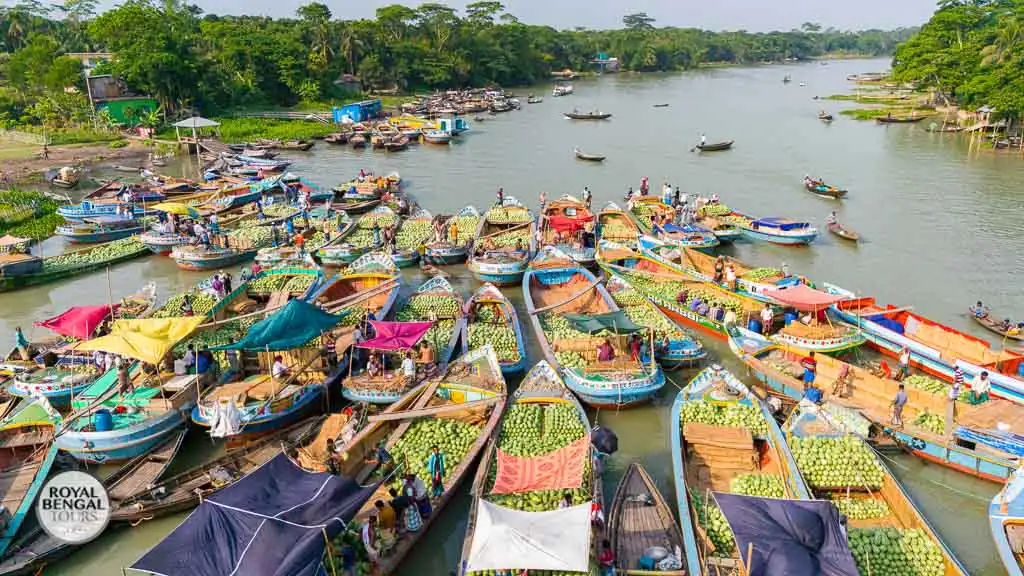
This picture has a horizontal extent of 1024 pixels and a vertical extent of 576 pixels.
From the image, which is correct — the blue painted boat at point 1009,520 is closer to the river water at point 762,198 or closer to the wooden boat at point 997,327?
the river water at point 762,198

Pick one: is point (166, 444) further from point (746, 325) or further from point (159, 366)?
point (746, 325)

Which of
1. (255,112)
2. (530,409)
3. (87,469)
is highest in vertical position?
(255,112)

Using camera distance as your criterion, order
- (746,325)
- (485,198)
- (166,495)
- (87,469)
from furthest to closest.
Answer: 1. (485,198)
2. (746,325)
3. (87,469)
4. (166,495)

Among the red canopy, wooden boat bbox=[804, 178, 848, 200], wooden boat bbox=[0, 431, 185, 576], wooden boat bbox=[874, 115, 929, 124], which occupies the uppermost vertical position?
wooden boat bbox=[874, 115, 929, 124]

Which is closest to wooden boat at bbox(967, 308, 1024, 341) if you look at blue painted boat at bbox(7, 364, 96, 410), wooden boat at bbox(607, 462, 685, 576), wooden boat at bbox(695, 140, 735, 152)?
wooden boat at bbox(607, 462, 685, 576)

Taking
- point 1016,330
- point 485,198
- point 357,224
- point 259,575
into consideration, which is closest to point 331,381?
point 259,575

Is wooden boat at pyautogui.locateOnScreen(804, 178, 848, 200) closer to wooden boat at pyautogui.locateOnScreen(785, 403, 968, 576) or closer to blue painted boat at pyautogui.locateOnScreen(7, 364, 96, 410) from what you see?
wooden boat at pyautogui.locateOnScreen(785, 403, 968, 576)

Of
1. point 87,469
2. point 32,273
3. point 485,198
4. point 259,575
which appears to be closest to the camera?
point 259,575
